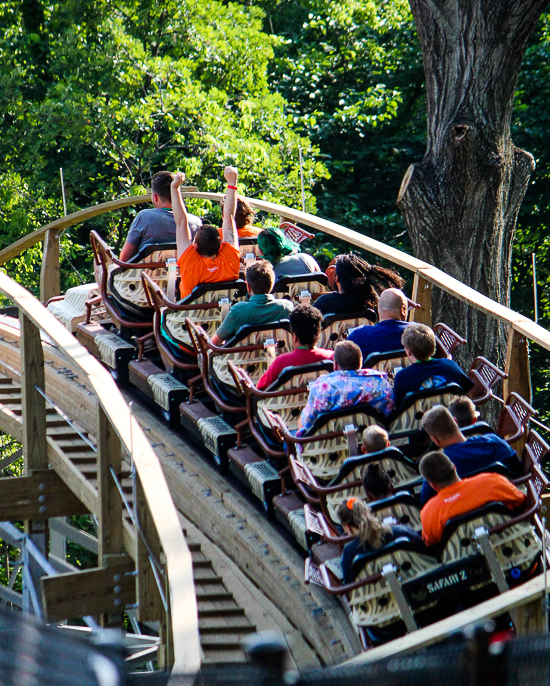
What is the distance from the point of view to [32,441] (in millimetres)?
5086

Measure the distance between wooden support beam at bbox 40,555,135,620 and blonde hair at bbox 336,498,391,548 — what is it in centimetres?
141

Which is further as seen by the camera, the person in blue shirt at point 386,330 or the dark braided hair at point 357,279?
the dark braided hair at point 357,279

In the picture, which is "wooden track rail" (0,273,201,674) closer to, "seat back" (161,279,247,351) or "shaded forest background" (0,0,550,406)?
"seat back" (161,279,247,351)

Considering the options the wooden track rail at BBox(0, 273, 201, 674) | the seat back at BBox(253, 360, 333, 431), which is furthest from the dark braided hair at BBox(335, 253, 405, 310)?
the wooden track rail at BBox(0, 273, 201, 674)

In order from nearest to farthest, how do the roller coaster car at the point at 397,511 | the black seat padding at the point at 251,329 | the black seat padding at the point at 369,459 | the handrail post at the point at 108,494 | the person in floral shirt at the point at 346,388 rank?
the roller coaster car at the point at 397,511, the black seat padding at the point at 369,459, the handrail post at the point at 108,494, the person in floral shirt at the point at 346,388, the black seat padding at the point at 251,329

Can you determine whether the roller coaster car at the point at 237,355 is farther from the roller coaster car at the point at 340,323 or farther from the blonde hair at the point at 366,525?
the blonde hair at the point at 366,525

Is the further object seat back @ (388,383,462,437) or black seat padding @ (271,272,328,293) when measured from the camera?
black seat padding @ (271,272,328,293)

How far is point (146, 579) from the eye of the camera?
3479 millimetres

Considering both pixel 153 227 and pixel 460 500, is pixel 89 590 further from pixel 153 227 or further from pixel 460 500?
pixel 153 227

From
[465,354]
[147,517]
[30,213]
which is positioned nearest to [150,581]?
[147,517]

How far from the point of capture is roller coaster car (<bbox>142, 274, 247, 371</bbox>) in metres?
5.52

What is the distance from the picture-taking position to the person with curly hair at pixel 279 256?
19.0ft

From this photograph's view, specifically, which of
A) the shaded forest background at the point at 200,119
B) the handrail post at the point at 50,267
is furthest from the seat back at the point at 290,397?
the shaded forest background at the point at 200,119

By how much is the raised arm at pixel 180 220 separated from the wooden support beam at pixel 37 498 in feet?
5.64
